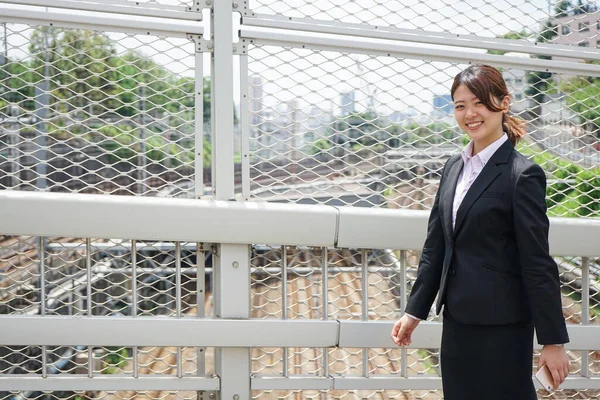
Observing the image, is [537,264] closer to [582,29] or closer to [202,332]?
[202,332]

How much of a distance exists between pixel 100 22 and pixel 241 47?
1.39ft

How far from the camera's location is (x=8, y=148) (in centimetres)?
205

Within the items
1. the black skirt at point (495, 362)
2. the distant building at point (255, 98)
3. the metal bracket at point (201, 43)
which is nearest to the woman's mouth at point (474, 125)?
the black skirt at point (495, 362)

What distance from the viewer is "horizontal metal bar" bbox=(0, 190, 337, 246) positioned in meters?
1.94

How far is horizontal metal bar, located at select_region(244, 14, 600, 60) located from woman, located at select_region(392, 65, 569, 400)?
56cm

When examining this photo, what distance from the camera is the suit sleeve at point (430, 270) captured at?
1.78 m

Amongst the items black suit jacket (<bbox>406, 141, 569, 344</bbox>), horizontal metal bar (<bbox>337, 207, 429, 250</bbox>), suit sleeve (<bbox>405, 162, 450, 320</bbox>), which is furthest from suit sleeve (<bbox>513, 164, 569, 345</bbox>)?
horizontal metal bar (<bbox>337, 207, 429, 250</bbox>)

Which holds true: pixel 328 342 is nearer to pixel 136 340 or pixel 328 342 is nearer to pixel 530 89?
pixel 136 340

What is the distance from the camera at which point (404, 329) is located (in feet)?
6.01

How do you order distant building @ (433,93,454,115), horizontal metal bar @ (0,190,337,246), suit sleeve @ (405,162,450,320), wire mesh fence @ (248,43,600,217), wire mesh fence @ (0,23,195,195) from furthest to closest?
distant building @ (433,93,454,115), wire mesh fence @ (248,43,600,217), wire mesh fence @ (0,23,195,195), horizontal metal bar @ (0,190,337,246), suit sleeve @ (405,162,450,320)

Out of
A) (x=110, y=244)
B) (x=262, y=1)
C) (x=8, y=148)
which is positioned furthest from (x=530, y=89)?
(x=8, y=148)

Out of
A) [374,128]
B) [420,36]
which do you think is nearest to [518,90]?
[420,36]

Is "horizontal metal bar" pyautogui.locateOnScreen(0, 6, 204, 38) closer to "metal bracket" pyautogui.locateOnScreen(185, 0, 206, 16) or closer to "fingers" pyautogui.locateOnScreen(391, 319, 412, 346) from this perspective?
"metal bracket" pyautogui.locateOnScreen(185, 0, 206, 16)

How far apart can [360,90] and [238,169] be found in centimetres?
48
